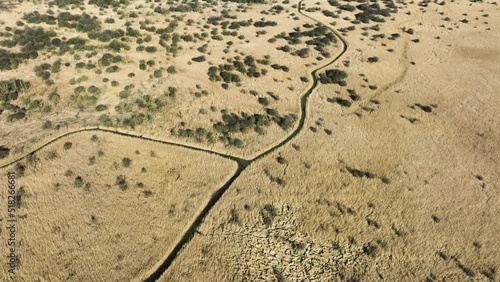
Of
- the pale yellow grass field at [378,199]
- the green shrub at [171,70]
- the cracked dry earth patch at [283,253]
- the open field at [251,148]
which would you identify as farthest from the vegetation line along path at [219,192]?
the green shrub at [171,70]

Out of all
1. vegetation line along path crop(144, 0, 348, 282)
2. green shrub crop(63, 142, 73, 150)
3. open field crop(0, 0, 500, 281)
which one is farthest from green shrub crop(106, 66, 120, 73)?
vegetation line along path crop(144, 0, 348, 282)

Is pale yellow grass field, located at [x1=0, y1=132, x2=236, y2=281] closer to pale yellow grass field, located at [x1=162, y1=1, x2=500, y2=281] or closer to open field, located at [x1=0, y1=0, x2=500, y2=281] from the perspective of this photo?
open field, located at [x1=0, y1=0, x2=500, y2=281]

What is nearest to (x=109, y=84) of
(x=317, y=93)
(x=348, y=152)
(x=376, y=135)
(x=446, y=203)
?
(x=317, y=93)

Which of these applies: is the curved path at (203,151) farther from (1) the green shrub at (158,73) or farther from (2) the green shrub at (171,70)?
(2) the green shrub at (171,70)

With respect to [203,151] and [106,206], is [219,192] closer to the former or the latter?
[203,151]

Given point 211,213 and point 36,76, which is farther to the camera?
point 36,76

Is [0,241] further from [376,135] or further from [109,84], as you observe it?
[376,135]
